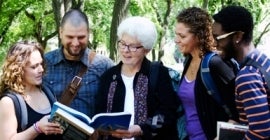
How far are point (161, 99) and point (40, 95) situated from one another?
1052 millimetres

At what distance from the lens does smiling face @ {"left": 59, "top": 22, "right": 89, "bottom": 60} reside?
4.64m

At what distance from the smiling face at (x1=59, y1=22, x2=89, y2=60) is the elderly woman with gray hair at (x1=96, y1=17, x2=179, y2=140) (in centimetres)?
48

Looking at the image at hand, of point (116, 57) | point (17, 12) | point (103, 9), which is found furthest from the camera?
point (17, 12)

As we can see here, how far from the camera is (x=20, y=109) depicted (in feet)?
13.1

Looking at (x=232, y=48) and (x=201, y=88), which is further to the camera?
(x=201, y=88)

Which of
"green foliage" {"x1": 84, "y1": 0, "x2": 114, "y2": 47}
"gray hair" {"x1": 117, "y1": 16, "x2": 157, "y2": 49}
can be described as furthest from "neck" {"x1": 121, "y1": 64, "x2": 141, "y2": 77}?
"green foliage" {"x1": 84, "y1": 0, "x2": 114, "y2": 47}

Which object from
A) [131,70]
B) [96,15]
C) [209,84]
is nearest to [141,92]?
[131,70]

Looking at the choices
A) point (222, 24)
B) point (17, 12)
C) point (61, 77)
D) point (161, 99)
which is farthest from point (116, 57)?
point (17, 12)

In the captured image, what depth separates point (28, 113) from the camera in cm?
405

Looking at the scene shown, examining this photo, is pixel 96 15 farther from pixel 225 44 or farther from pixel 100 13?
pixel 225 44

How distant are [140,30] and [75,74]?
0.91 m

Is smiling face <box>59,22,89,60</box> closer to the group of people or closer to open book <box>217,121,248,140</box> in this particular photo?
the group of people

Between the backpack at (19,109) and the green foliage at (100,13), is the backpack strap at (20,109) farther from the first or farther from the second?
the green foliage at (100,13)

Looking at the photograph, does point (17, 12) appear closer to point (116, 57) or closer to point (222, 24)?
point (116, 57)
